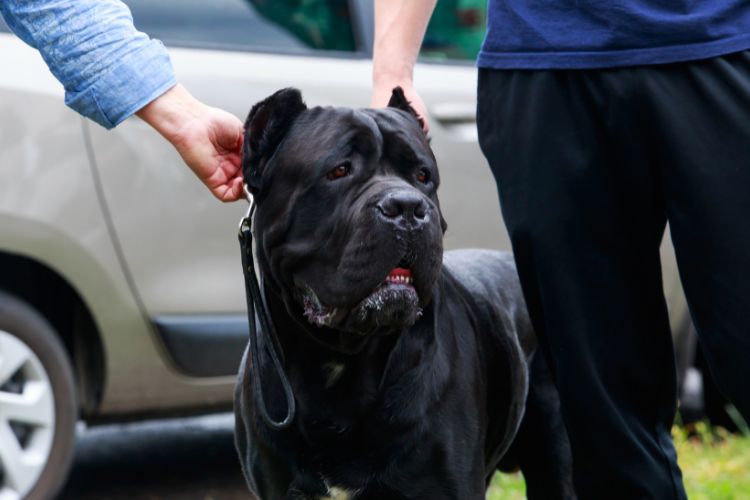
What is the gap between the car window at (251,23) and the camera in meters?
5.16

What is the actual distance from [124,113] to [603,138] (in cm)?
101

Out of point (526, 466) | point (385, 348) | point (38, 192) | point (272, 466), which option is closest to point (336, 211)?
point (385, 348)

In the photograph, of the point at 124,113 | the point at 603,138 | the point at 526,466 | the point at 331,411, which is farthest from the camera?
the point at 526,466

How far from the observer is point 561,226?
2.82 meters

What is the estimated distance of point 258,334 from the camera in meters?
3.29

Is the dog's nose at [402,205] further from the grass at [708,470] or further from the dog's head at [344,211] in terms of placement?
the grass at [708,470]

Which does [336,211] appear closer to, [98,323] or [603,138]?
[603,138]

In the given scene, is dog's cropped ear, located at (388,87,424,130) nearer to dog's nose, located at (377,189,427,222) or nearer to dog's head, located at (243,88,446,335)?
dog's head, located at (243,88,446,335)

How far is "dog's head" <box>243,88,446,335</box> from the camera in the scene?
2.88 meters

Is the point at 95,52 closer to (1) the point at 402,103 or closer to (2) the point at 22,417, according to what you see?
(1) the point at 402,103

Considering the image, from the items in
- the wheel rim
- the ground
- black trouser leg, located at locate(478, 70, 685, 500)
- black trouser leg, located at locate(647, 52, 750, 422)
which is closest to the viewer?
black trouser leg, located at locate(647, 52, 750, 422)

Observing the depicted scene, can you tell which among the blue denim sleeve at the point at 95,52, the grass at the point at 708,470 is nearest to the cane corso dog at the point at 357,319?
the blue denim sleeve at the point at 95,52

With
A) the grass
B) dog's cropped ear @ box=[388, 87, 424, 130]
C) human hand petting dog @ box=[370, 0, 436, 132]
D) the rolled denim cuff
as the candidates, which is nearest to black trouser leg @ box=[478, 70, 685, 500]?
dog's cropped ear @ box=[388, 87, 424, 130]

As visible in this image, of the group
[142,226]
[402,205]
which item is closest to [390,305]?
[402,205]
